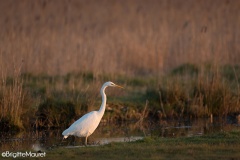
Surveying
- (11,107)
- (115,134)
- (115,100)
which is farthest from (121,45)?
(11,107)

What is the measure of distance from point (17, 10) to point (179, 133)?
523 inches

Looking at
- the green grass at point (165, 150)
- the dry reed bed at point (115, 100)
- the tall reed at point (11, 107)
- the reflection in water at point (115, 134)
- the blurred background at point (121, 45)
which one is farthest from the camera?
the blurred background at point (121, 45)

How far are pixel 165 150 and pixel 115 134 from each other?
8.62ft

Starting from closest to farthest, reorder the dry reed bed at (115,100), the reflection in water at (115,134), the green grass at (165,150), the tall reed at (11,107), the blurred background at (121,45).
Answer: the green grass at (165,150), the reflection in water at (115,134), the tall reed at (11,107), the dry reed bed at (115,100), the blurred background at (121,45)

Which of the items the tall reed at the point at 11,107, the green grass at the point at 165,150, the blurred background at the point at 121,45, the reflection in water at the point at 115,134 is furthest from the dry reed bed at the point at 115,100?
the green grass at the point at 165,150

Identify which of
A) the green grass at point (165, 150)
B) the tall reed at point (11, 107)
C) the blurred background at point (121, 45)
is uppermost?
the blurred background at point (121, 45)

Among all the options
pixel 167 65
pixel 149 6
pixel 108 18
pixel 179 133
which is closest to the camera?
pixel 179 133

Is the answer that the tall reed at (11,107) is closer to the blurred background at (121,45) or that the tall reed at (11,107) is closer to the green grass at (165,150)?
the blurred background at (121,45)

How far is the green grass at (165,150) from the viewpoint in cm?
739

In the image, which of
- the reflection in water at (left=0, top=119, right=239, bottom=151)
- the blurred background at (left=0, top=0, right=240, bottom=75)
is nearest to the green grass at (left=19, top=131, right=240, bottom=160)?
the reflection in water at (left=0, top=119, right=239, bottom=151)

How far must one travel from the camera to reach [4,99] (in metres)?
10.3

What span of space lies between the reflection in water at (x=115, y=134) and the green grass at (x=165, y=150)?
1.08 metres

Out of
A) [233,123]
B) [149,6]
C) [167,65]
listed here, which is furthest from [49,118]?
[149,6]

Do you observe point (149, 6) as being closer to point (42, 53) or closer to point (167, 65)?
point (167, 65)
